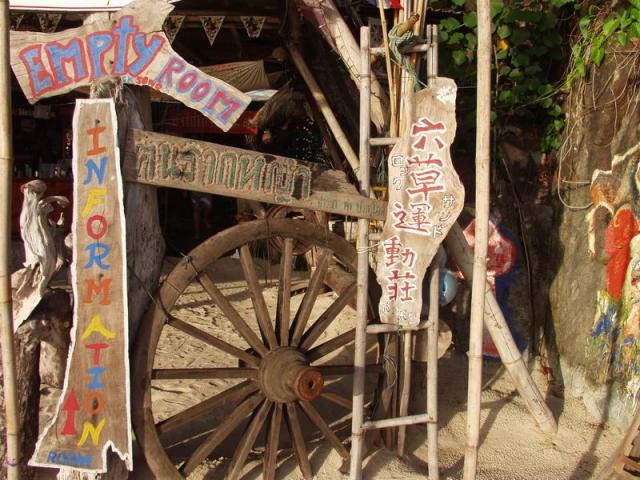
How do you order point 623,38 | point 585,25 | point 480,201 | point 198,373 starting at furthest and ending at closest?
point 585,25 → point 623,38 → point 198,373 → point 480,201

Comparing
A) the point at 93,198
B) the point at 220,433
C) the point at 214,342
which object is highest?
the point at 93,198

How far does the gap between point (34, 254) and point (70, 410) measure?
82 centimetres

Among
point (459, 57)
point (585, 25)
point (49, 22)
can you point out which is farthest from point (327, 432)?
point (585, 25)

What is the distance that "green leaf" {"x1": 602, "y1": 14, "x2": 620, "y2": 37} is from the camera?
15.8 feet

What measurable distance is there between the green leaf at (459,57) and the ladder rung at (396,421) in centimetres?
331

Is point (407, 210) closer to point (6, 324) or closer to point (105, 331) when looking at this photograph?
point (105, 331)

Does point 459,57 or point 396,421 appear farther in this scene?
point 459,57

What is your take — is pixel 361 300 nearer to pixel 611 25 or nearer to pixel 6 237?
pixel 6 237

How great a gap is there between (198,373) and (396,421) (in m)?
1.26

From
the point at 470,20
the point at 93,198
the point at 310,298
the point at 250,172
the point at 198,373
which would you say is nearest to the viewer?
the point at 93,198

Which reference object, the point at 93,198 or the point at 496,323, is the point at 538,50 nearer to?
the point at 496,323

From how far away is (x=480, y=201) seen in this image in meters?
3.19

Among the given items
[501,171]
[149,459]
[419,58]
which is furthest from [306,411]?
[501,171]

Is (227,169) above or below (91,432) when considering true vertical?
above
